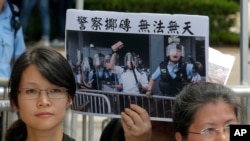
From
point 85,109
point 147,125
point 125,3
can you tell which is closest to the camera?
point 147,125

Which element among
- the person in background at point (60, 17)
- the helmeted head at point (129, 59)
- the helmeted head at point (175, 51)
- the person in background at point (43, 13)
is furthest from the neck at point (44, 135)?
the person in background at point (60, 17)

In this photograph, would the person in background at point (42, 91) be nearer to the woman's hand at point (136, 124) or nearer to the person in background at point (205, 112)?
the woman's hand at point (136, 124)

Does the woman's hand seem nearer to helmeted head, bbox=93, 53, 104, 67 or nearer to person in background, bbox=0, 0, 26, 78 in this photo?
helmeted head, bbox=93, 53, 104, 67

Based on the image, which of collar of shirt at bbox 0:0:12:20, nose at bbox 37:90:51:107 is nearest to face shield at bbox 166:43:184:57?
nose at bbox 37:90:51:107

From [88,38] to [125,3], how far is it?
949 centimetres

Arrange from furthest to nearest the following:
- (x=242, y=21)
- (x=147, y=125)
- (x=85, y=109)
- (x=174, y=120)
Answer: (x=242, y=21)
(x=85, y=109)
(x=147, y=125)
(x=174, y=120)

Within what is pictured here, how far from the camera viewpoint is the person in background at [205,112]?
2256 mm

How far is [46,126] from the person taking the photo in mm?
2496

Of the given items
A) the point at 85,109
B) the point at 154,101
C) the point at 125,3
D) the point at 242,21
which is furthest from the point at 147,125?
the point at 125,3

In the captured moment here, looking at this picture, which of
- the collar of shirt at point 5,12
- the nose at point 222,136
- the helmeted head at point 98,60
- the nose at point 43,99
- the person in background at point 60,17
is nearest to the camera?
the nose at point 222,136

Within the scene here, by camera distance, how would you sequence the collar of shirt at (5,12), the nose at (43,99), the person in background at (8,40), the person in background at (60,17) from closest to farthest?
the nose at (43,99)
the person in background at (8,40)
the collar of shirt at (5,12)
the person in background at (60,17)

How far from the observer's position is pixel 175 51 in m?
2.64

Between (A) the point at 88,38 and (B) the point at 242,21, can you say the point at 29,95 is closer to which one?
(A) the point at 88,38

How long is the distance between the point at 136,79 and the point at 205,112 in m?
0.43
